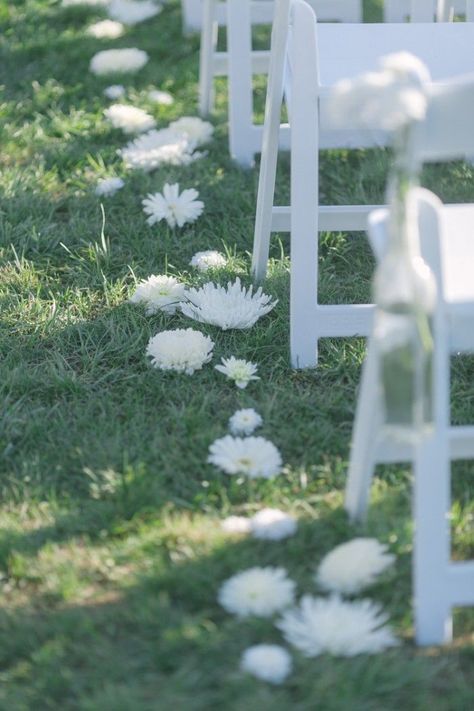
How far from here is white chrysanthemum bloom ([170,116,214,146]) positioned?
3.65 meters

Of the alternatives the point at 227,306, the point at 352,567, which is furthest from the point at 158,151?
the point at 352,567

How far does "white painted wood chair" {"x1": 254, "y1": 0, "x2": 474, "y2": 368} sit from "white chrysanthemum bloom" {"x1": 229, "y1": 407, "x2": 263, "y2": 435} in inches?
11.0

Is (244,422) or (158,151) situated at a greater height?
(158,151)

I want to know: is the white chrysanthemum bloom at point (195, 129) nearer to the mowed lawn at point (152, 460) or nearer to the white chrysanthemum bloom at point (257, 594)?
the mowed lawn at point (152, 460)

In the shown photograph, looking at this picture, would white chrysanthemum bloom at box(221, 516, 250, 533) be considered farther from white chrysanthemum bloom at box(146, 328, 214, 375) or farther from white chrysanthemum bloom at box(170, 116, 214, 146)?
white chrysanthemum bloom at box(170, 116, 214, 146)

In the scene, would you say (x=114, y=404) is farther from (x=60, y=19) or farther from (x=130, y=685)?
(x=60, y=19)

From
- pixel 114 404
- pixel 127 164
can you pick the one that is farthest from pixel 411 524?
pixel 127 164

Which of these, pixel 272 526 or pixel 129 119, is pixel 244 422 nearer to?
pixel 272 526

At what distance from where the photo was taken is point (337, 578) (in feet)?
6.19

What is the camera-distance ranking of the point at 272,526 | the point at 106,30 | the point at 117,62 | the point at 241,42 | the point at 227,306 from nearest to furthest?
1. the point at 272,526
2. the point at 227,306
3. the point at 241,42
4. the point at 117,62
5. the point at 106,30

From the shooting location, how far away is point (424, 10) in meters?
3.40

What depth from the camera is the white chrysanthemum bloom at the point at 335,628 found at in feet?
5.77

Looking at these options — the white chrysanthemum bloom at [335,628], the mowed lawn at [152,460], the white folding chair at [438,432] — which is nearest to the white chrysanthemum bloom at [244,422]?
the mowed lawn at [152,460]

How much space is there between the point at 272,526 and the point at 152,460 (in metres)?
0.37
